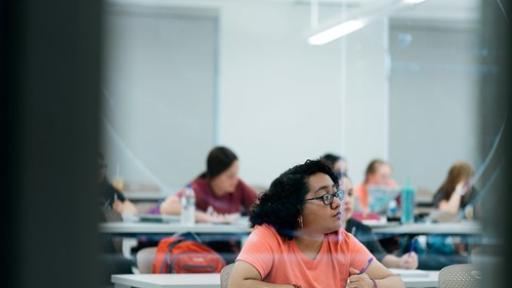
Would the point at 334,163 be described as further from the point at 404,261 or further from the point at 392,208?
the point at 392,208

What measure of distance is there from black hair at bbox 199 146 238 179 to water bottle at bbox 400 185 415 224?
47.4 inches

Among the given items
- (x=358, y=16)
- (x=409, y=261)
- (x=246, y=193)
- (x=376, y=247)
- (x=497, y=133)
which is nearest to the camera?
(x=497, y=133)

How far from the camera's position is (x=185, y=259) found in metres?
4.32

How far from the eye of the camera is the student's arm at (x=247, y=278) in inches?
114

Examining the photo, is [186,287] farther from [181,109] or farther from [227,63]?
[227,63]

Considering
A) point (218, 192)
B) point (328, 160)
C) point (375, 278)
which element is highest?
point (328, 160)

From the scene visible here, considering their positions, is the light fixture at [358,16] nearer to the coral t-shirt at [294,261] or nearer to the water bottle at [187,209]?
the water bottle at [187,209]

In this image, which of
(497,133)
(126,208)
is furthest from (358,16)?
(497,133)

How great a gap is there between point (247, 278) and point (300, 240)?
217 mm

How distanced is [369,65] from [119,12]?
605 cm

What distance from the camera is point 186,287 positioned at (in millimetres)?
3557

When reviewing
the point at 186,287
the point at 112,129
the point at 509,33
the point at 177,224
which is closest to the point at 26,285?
the point at 112,129

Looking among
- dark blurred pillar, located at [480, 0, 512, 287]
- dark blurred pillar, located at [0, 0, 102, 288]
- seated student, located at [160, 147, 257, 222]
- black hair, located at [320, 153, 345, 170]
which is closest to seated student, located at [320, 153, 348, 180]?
black hair, located at [320, 153, 345, 170]

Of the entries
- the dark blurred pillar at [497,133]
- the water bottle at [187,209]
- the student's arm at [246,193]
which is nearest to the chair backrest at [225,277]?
the student's arm at [246,193]
